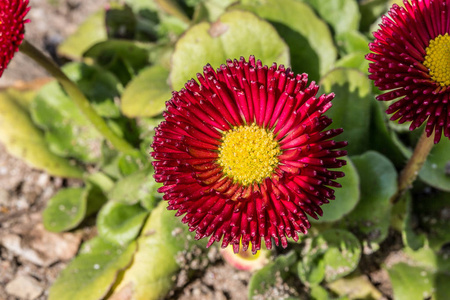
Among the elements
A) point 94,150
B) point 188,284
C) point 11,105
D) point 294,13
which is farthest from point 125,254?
point 294,13

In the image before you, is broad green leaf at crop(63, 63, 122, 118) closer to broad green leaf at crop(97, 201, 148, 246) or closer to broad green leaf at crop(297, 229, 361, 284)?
broad green leaf at crop(97, 201, 148, 246)

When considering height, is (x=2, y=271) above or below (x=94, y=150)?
below

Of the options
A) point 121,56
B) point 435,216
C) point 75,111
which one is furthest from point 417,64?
point 75,111

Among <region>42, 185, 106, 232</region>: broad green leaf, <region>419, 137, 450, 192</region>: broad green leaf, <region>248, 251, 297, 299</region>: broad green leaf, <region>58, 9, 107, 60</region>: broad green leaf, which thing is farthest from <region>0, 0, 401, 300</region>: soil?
<region>419, 137, 450, 192</region>: broad green leaf

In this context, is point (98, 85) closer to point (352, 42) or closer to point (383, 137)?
point (352, 42)

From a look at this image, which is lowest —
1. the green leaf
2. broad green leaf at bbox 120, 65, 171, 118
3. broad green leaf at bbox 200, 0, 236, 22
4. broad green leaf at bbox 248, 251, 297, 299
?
broad green leaf at bbox 248, 251, 297, 299

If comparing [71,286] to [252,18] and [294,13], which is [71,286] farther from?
[294,13]
